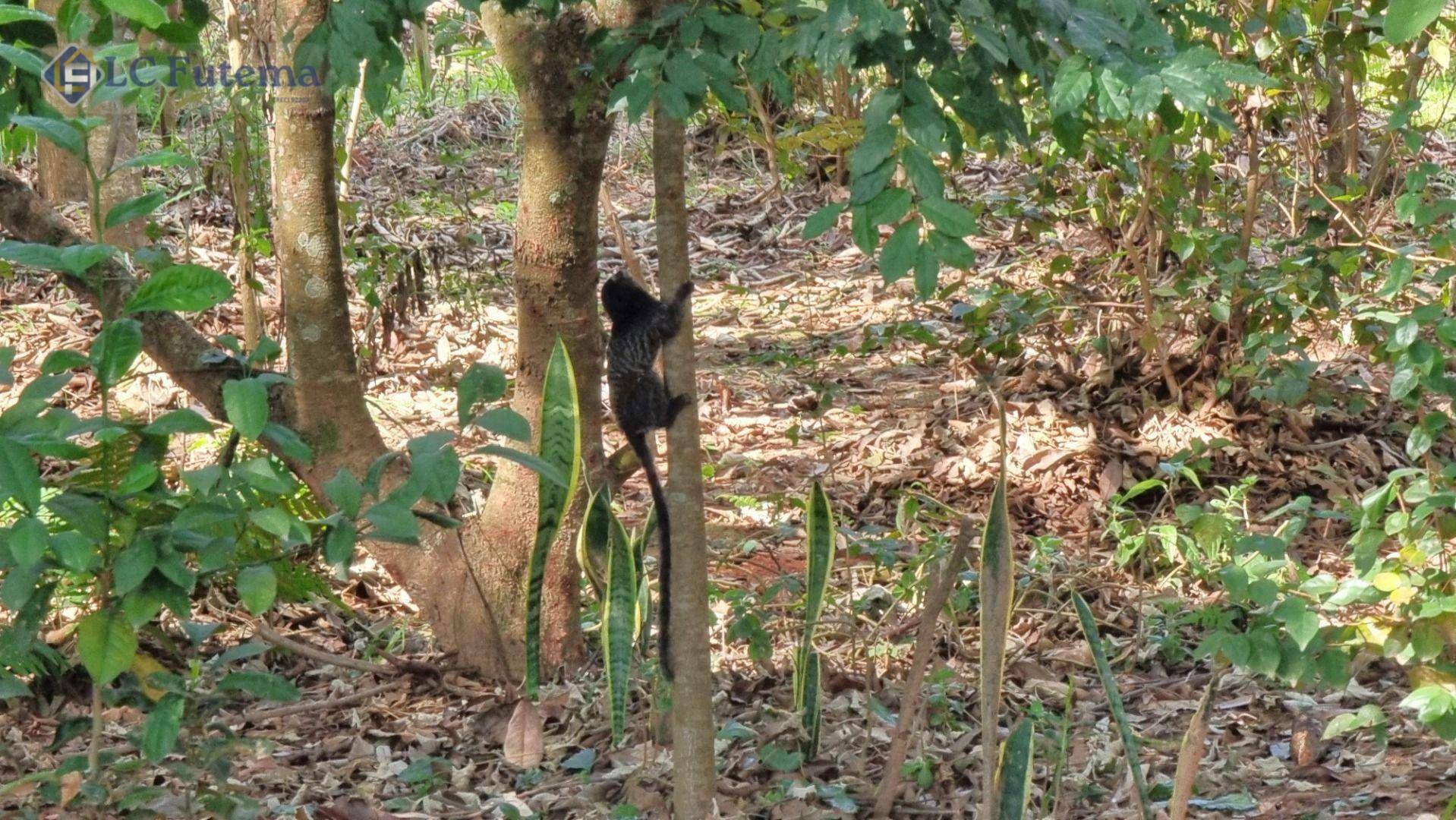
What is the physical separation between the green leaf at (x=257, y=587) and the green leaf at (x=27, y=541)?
0.25m

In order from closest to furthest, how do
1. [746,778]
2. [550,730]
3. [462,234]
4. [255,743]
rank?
[255,743]
[746,778]
[550,730]
[462,234]

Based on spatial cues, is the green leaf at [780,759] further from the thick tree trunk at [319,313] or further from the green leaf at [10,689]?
the green leaf at [10,689]

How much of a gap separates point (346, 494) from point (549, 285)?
1.38 m

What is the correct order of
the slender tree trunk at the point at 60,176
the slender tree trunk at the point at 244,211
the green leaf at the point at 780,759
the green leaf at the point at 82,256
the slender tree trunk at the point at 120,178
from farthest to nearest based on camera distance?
the slender tree trunk at the point at 60,176
the slender tree trunk at the point at 120,178
the slender tree trunk at the point at 244,211
the green leaf at the point at 780,759
the green leaf at the point at 82,256

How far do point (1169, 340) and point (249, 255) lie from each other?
3.29 metres

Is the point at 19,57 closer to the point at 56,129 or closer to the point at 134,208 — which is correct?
the point at 56,129

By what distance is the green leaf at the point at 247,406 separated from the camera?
1854mm

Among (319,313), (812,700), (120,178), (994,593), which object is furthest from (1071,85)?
(120,178)

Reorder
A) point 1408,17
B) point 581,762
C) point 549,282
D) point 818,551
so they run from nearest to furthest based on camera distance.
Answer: point 1408,17, point 818,551, point 581,762, point 549,282

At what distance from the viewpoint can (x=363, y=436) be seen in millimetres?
3199

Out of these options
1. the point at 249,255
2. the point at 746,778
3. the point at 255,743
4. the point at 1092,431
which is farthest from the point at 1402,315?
the point at 249,255

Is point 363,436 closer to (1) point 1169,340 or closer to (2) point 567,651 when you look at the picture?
(2) point 567,651

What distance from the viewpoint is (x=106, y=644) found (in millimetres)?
1838

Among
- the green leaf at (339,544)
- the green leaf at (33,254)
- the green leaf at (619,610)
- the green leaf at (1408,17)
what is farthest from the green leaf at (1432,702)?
the green leaf at (33,254)
